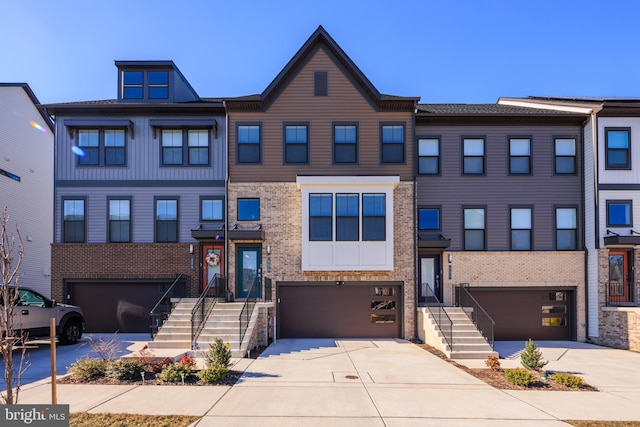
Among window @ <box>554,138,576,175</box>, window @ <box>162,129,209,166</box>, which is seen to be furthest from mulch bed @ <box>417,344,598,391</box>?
window @ <box>162,129,209,166</box>

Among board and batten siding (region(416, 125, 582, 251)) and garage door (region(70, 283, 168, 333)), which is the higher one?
board and batten siding (region(416, 125, 582, 251))

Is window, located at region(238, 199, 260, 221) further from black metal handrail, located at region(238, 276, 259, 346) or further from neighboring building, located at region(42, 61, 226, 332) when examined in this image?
black metal handrail, located at region(238, 276, 259, 346)

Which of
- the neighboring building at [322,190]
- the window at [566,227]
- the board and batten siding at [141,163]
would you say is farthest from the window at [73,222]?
the window at [566,227]

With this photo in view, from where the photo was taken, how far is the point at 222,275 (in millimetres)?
16766

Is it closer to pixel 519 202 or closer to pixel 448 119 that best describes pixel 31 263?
pixel 448 119

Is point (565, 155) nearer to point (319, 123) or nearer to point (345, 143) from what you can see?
point (345, 143)

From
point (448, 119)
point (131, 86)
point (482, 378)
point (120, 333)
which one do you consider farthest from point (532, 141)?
point (120, 333)

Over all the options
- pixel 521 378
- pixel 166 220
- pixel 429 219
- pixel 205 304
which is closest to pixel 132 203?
pixel 166 220

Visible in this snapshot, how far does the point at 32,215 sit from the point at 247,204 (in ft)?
39.5

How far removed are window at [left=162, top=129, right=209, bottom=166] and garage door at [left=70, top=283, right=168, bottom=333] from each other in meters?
5.16

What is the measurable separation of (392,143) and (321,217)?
4.05 meters

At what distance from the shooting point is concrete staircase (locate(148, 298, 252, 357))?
42.7 ft

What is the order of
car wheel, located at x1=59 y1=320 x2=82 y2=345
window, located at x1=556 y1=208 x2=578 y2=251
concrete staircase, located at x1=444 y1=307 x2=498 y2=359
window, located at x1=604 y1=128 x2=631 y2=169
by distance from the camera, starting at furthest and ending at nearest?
window, located at x1=556 y1=208 x2=578 y2=251 < window, located at x1=604 y1=128 x2=631 y2=169 < car wheel, located at x1=59 y1=320 x2=82 y2=345 < concrete staircase, located at x1=444 y1=307 x2=498 y2=359

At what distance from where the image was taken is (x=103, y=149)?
56.0 ft
